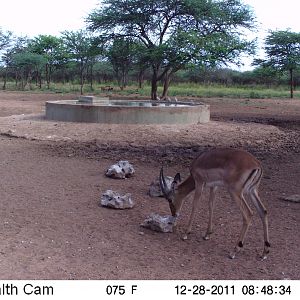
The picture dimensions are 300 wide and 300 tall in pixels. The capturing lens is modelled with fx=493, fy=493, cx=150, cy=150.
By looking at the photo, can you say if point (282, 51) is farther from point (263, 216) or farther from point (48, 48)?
point (263, 216)

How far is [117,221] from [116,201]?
0.53 meters

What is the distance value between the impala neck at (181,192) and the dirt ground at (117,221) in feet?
0.89

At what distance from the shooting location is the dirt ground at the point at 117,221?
4469 mm

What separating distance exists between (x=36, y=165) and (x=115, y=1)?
880 inches

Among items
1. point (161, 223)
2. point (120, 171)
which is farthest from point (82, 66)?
point (161, 223)

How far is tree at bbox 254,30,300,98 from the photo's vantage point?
40.4m

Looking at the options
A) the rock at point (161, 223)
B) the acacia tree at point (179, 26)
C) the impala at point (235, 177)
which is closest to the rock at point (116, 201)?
the rock at point (161, 223)

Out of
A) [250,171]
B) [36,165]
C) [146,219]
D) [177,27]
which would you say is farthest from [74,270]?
[177,27]

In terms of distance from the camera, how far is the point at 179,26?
3006 centimetres

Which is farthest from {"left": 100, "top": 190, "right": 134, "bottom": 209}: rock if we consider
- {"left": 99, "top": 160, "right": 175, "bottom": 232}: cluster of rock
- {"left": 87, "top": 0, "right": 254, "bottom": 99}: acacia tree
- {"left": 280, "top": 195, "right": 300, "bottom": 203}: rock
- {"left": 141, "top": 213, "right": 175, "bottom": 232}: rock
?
{"left": 87, "top": 0, "right": 254, "bottom": 99}: acacia tree

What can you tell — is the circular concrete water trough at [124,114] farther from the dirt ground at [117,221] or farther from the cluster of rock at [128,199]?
the cluster of rock at [128,199]

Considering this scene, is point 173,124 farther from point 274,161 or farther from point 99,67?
point 99,67

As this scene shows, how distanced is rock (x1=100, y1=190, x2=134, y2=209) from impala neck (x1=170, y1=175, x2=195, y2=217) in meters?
0.95

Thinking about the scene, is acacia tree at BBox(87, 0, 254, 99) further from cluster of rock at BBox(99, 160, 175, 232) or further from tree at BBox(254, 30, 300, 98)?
cluster of rock at BBox(99, 160, 175, 232)
